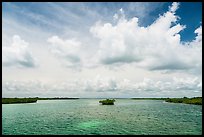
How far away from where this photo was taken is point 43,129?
17.7 meters

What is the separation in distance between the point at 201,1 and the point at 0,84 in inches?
148

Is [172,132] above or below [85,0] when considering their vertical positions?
below

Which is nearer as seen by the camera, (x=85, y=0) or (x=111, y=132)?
(x=85, y=0)

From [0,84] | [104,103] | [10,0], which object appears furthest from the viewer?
[104,103]

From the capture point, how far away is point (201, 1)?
13.5 feet

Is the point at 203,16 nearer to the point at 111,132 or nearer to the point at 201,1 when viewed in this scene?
the point at 201,1

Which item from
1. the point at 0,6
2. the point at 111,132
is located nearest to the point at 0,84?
the point at 0,6

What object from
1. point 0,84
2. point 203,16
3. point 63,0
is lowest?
point 0,84

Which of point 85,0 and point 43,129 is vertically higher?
point 85,0

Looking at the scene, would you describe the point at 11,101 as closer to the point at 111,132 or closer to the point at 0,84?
the point at 111,132

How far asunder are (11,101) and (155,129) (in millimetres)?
43311

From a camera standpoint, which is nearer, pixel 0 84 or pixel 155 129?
pixel 0 84

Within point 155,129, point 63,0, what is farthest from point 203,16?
point 155,129

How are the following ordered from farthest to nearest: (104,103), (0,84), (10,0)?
(104,103)
(10,0)
(0,84)
